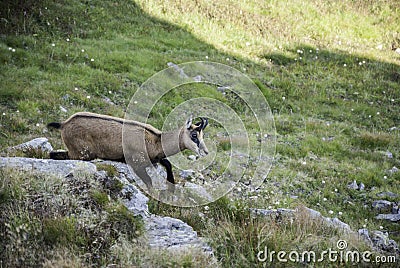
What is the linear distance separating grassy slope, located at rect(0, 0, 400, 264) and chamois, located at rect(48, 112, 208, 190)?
63.9 inches

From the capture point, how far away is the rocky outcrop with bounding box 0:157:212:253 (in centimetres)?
Result: 627

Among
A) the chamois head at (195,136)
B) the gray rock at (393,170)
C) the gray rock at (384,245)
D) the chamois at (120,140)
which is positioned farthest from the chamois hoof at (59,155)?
the gray rock at (393,170)

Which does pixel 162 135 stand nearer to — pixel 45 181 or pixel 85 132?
pixel 85 132

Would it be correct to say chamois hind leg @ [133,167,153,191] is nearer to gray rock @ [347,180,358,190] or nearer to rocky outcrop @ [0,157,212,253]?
rocky outcrop @ [0,157,212,253]

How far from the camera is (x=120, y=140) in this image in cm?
884

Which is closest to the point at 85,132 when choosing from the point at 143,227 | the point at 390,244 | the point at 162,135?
the point at 162,135

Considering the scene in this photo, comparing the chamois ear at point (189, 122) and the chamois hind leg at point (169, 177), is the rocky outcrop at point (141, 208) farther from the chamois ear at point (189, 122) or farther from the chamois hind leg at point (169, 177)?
the chamois ear at point (189, 122)

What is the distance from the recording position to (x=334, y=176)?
39.1ft

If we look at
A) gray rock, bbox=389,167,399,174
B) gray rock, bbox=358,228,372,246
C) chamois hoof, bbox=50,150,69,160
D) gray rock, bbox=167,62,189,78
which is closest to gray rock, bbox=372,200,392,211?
gray rock, bbox=389,167,399,174

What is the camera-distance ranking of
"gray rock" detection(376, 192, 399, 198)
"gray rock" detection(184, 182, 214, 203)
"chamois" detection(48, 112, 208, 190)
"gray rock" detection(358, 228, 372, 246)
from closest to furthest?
"gray rock" detection(358, 228, 372, 246), "gray rock" detection(184, 182, 214, 203), "chamois" detection(48, 112, 208, 190), "gray rock" detection(376, 192, 399, 198)

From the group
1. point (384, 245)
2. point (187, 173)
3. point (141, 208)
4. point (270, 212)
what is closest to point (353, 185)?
Answer: point (384, 245)

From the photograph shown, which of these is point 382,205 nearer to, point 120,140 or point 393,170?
point 393,170

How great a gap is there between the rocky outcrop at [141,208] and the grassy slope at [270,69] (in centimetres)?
36

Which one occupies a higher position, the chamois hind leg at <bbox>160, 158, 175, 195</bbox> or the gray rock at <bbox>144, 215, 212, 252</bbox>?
the gray rock at <bbox>144, 215, 212, 252</bbox>
